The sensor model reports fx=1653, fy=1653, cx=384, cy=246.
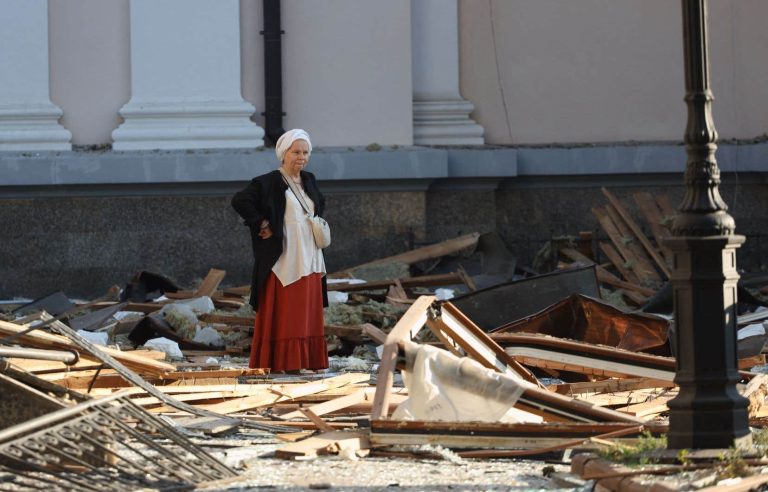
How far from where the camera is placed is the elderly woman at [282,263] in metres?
11.4

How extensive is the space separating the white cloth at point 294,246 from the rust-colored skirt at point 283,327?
2.2 inches

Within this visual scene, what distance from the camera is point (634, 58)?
17516 millimetres

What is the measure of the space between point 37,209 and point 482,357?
809 centimetres

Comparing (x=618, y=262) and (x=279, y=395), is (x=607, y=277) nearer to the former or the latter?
(x=618, y=262)

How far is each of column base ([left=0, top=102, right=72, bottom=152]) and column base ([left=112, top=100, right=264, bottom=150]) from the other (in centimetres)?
57

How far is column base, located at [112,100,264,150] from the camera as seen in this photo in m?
15.8

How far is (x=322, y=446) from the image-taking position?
740 centimetres

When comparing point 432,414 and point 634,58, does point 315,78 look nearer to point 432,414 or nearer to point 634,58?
point 634,58

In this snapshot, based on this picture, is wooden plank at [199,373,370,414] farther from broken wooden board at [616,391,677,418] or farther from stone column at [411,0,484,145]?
stone column at [411,0,484,145]

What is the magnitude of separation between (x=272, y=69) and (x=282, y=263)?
5066 mm

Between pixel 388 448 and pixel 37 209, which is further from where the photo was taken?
pixel 37 209

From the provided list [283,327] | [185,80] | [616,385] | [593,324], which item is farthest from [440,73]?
[616,385]

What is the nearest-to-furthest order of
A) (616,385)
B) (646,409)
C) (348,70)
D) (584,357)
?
(646,409) → (616,385) → (584,357) → (348,70)

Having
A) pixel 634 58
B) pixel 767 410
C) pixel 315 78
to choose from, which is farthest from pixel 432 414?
pixel 634 58
